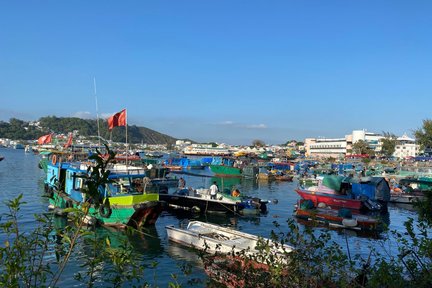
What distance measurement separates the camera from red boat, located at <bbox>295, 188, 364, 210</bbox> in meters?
32.5

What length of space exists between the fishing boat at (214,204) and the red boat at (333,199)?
7.48 metres

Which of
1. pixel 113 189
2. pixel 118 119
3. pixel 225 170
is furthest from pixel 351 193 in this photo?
pixel 225 170

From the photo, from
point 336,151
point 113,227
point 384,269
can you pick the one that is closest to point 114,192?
point 113,227

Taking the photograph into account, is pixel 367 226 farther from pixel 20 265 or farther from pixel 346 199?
Result: pixel 20 265

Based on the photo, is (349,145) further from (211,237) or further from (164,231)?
(211,237)

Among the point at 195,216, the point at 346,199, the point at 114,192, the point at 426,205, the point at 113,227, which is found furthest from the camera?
the point at 346,199

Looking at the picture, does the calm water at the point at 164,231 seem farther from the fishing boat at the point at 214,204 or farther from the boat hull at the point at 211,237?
the fishing boat at the point at 214,204

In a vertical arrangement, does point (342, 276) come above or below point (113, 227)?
above

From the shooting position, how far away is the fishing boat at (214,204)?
28406 mm

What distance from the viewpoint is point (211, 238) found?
17141 mm

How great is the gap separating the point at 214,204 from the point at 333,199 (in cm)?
1169

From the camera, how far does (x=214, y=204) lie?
2847 centimetres

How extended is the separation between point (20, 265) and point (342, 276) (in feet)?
13.9

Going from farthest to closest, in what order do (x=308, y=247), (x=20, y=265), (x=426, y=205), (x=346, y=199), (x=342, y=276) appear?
(x=346, y=199) < (x=426, y=205) < (x=308, y=247) < (x=342, y=276) < (x=20, y=265)
